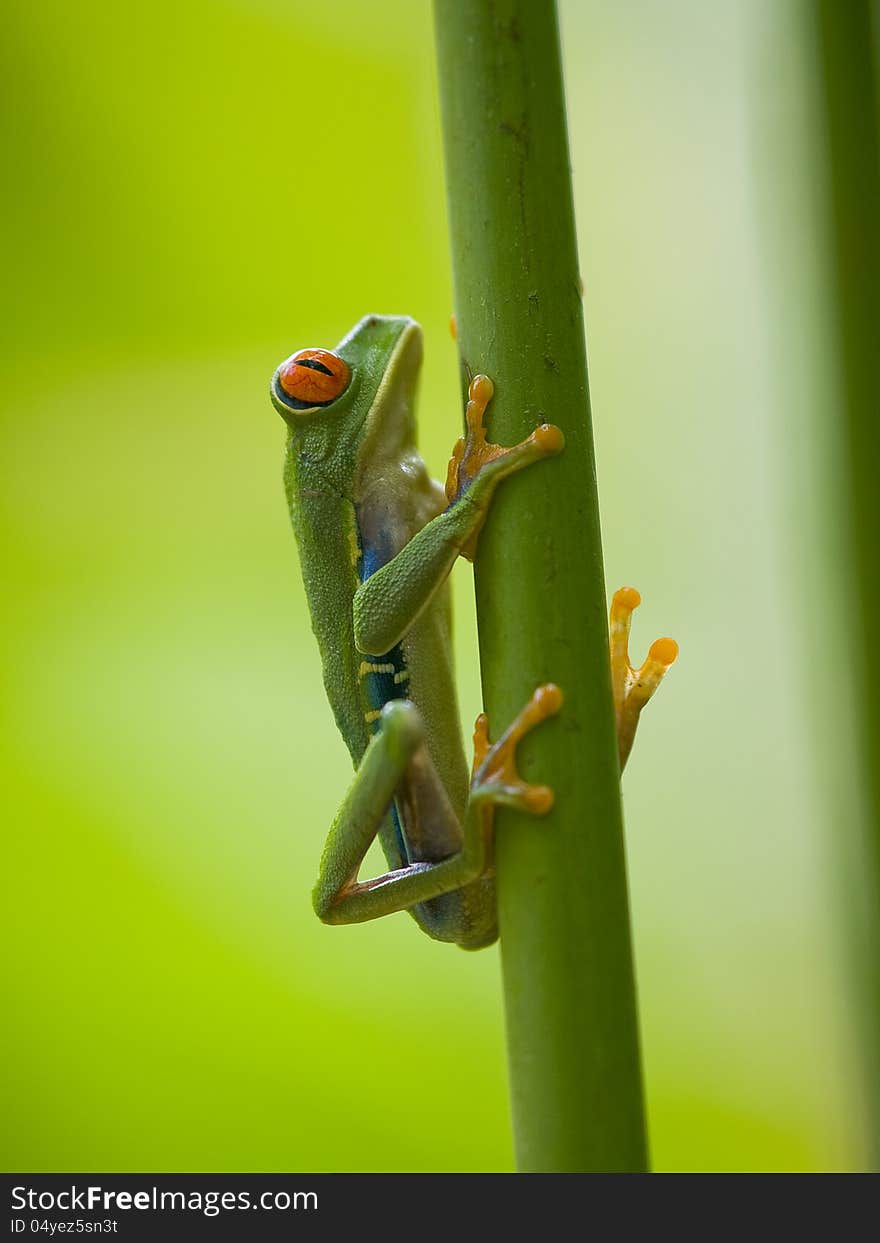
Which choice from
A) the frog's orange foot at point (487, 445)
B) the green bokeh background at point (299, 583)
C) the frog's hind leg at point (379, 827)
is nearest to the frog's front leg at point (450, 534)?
the frog's orange foot at point (487, 445)

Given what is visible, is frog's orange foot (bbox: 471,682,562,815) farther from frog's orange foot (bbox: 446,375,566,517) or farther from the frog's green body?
the frog's green body

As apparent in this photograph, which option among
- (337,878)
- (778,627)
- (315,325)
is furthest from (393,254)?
(337,878)

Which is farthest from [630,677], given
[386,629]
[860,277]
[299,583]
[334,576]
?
[299,583]

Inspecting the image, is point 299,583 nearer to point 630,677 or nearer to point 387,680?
point 387,680

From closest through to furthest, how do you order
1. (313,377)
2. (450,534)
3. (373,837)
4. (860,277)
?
(450,534) → (373,837) → (313,377) → (860,277)

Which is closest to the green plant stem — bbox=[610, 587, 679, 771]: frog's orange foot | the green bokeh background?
the green bokeh background

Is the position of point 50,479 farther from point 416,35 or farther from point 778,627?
point 778,627

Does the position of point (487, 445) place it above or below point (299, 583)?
above
